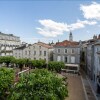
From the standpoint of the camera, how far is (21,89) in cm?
1748

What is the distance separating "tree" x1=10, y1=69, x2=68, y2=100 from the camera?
16.7 m

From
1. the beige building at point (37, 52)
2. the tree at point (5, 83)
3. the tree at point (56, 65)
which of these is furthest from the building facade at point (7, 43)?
the tree at point (5, 83)

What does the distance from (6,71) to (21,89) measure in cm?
1080

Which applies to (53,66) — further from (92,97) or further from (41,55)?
(92,97)

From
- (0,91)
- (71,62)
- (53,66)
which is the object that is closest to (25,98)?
(0,91)

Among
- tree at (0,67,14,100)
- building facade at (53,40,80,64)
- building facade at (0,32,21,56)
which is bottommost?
tree at (0,67,14,100)

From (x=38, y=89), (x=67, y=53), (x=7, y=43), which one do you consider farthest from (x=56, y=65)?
(x=7, y=43)

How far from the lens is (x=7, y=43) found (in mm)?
98312

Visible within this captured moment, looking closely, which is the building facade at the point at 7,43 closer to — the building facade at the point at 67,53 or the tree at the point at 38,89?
the building facade at the point at 67,53

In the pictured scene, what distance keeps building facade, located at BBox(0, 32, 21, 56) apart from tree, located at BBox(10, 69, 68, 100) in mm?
67027

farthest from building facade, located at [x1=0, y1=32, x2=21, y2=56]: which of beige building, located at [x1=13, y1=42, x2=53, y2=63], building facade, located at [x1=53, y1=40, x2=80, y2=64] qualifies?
building facade, located at [x1=53, y1=40, x2=80, y2=64]

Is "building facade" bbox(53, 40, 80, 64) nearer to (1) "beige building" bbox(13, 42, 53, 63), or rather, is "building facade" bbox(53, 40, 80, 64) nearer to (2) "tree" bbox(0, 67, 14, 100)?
(1) "beige building" bbox(13, 42, 53, 63)

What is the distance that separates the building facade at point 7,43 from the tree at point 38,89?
220ft

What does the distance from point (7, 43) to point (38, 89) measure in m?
84.0
